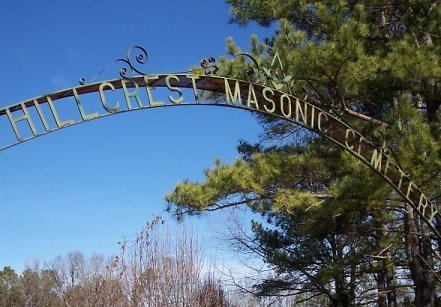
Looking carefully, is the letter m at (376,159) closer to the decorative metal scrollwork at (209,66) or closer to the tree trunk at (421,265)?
the decorative metal scrollwork at (209,66)

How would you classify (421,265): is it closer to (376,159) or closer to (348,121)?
(348,121)

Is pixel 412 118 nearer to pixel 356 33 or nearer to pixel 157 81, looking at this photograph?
pixel 356 33

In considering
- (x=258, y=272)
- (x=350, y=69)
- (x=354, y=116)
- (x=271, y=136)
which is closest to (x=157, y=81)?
(x=350, y=69)

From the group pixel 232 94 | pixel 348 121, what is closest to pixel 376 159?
pixel 232 94

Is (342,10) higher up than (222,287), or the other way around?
(342,10)

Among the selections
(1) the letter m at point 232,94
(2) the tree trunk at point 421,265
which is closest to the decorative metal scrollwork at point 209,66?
(1) the letter m at point 232,94

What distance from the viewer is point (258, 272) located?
13266 millimetres

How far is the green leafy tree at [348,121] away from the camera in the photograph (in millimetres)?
6980

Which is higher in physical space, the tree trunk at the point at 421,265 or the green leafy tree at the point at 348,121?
the green leafy tree at the point at 348,121

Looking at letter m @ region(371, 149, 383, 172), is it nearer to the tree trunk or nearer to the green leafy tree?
the green leafy tree

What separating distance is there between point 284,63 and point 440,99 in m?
2.44

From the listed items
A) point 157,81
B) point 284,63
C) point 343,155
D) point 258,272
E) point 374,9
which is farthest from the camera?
point 258,272

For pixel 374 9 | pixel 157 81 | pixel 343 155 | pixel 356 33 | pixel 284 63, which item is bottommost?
pixel 157 81

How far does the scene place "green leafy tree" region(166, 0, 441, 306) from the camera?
698 cm
